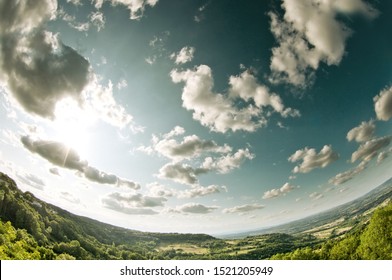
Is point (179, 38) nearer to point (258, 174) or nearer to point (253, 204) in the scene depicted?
point (258, 174)

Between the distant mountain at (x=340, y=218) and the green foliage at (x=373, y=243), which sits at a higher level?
the distant mountain at (x=340, y=218)

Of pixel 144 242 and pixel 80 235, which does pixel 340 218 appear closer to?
pixel 144 242

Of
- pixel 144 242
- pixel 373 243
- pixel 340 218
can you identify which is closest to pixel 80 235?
pixel 144 242

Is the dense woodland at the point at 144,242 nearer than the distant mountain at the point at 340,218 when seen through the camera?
Yes

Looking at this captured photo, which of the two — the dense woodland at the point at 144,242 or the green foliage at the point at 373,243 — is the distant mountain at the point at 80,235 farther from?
the green foliage at the point at 373,243

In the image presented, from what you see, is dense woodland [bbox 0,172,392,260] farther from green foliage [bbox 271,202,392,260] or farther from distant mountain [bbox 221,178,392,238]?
distant mountain [bbox 221,178,392,238]

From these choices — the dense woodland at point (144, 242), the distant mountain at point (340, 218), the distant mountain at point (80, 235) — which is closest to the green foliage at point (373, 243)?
the dense woodland at point (144, 242)
